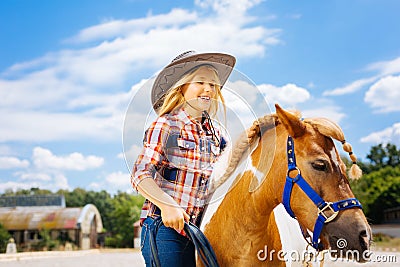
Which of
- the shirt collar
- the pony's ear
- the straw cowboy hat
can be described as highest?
the straw cowboy hat

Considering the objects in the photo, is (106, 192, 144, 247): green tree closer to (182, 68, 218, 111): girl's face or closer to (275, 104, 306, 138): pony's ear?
(182, 68, 218, 111): girl's face

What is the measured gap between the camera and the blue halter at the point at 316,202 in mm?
2330

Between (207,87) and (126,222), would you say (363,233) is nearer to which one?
(207,87)

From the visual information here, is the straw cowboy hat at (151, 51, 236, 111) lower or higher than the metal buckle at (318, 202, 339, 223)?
higher

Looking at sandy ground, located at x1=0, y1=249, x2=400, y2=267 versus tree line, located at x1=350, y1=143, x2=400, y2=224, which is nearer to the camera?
sandy ground, located at x1=0, y1=249, x2=400, y2=267

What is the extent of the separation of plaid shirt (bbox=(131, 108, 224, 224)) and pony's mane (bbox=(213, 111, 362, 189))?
17 centimetres

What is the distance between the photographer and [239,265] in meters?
2.58

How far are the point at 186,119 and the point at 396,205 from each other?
31.3m

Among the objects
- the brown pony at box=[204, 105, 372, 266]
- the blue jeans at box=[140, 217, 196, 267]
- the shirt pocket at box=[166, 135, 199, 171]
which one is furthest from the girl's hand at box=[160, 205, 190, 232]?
the brown pony at box=[204, 105, 372, 266]

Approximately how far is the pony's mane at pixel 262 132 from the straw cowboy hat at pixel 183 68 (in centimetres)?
32

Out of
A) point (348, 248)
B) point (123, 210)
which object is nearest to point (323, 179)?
point (348, 248)

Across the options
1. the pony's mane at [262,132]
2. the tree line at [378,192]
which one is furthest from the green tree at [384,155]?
the pony's mane at [262,132]

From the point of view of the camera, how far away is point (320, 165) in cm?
237

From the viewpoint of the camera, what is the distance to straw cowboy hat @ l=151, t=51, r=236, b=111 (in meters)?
2.63
